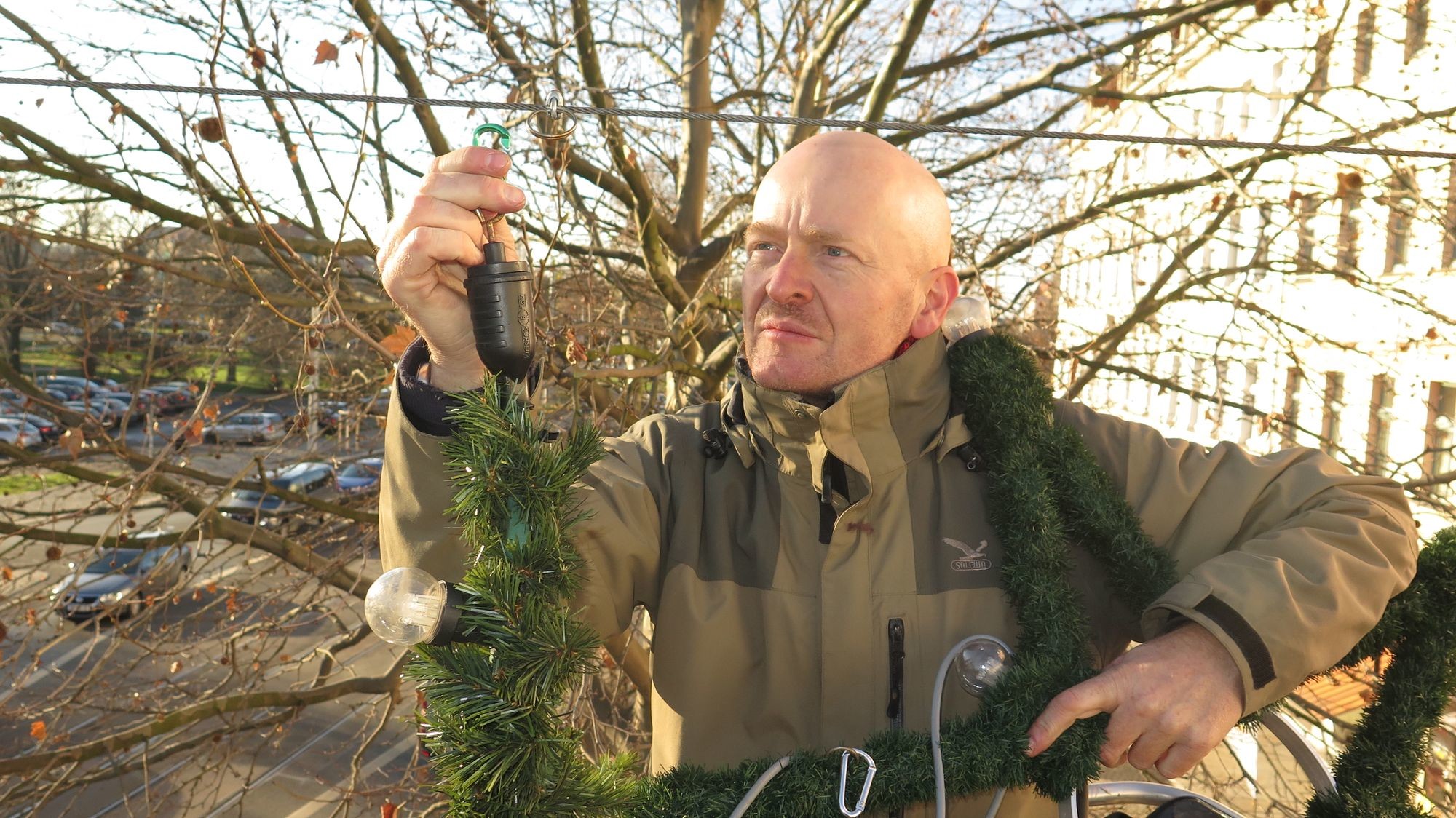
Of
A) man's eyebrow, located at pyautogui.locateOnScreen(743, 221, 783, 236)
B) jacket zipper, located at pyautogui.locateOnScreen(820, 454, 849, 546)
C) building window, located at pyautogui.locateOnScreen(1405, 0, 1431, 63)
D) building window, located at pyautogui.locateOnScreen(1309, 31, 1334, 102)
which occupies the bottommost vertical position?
jacket zipper, located at pyautogui.locateOnScreen(820, 454, 849, 546)

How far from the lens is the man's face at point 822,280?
2111 millimetres

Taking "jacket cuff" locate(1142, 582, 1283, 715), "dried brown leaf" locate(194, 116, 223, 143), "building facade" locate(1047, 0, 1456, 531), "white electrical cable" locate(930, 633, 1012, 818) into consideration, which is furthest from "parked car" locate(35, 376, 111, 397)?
"building facade" locate(1047, 0, 1456, 531)

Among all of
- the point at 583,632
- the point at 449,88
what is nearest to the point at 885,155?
the point at 583,632

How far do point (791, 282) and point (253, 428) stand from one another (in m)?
4.08

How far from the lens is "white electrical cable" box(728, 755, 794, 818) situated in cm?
139

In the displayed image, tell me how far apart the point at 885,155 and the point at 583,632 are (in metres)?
1.35

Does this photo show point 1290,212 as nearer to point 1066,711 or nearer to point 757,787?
point 1066,711

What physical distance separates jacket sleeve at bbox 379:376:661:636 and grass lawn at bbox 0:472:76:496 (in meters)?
3.35

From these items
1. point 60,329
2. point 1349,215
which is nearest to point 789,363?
point 1349,215

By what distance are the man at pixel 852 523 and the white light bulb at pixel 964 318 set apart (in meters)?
0.10

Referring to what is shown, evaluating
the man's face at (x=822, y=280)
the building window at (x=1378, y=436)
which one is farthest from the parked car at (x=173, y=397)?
the building window at (x=1378, y=436)

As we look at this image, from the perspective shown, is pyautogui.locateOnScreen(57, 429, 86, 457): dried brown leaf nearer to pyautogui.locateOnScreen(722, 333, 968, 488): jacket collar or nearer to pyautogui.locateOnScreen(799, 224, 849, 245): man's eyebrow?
pyautogui.locateOnScreen(722, 333, 968, 488): jacket collar

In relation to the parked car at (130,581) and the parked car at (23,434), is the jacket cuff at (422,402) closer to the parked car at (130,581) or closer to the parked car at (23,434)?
the parked car at (130,581)

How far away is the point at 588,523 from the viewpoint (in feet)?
6.05
